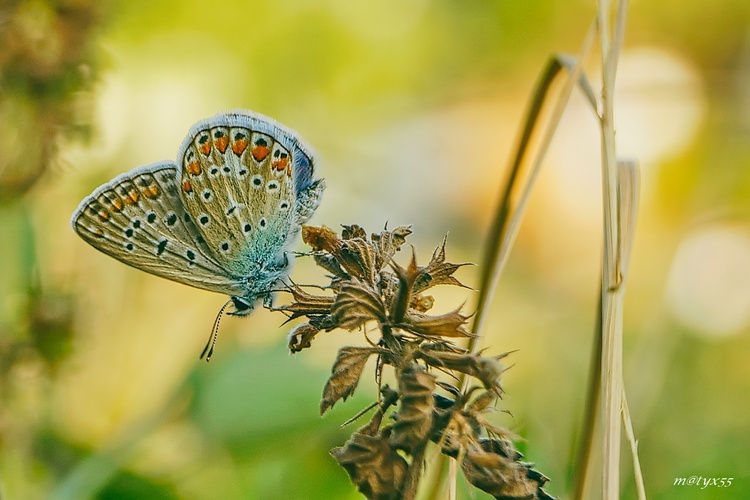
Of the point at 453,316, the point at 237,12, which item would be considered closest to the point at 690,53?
the point at 237,12

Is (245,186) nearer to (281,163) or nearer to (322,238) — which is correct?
(281,163)

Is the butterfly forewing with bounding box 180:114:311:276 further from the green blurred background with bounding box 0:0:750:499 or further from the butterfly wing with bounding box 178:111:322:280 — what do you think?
the green blurred background with bounding box 0:0:750:499

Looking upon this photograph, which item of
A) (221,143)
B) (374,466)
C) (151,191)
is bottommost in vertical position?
(374,466)

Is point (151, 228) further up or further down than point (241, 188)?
further down

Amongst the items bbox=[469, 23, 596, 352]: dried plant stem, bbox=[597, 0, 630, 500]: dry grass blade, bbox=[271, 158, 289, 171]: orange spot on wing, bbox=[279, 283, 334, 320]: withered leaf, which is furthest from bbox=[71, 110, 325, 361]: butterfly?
bbox=[597, 0, 630, 500]: dry grass blade

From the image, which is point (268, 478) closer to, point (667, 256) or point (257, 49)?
point (667, 256)

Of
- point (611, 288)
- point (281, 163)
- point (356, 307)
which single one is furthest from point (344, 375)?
point (281, 163)
